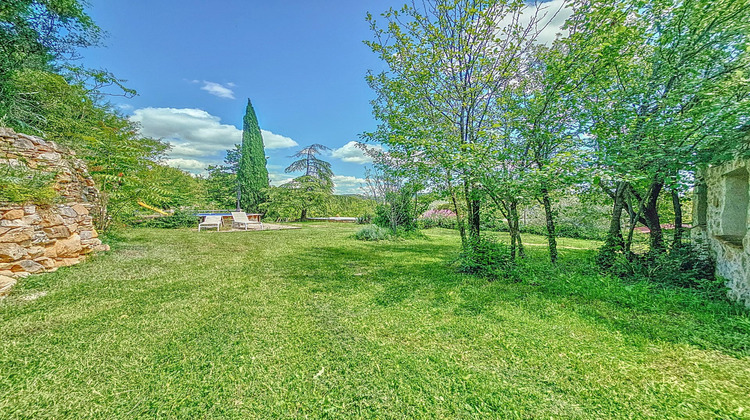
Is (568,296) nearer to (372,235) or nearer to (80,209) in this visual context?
(372,235)

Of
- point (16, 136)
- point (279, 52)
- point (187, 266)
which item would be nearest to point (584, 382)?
point (187, 266)

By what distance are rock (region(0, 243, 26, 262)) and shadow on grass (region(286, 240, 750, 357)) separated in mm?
3585

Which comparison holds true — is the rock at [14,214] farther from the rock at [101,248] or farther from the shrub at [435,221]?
the shrub at [435,221]

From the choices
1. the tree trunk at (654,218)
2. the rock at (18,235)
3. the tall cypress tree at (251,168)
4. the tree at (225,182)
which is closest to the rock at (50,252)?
the rock at (18,235)

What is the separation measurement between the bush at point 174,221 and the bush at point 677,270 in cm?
1523

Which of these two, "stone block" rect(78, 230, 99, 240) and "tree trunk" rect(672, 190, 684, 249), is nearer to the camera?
"tree trunk" rect(672, 190, 684, 249)

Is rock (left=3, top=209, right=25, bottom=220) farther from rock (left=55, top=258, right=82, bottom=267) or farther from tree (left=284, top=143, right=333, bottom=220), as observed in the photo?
tree (left=284, top=143, right=333, bottom=220)

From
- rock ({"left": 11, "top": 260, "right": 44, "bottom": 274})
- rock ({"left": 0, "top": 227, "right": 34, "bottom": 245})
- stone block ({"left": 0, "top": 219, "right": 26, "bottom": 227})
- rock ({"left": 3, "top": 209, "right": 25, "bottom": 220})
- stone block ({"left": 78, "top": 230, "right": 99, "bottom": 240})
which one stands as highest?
rock ({"left": 3, "top": 209, "right": 25, "bottom": 220})

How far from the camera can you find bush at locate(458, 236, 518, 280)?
14.5 ft

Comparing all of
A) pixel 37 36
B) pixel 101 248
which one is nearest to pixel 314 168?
pixel 37 36

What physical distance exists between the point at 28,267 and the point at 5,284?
54cm

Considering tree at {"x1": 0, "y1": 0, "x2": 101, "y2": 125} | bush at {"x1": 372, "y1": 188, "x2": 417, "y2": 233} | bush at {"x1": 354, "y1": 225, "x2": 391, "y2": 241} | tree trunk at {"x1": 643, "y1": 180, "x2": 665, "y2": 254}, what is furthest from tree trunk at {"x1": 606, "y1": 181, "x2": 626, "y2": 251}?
tree at {"x1": 0, "y1": 0, "x2": 101, "y2": 125}

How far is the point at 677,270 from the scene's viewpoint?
3.78m

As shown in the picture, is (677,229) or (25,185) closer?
(25,185)
